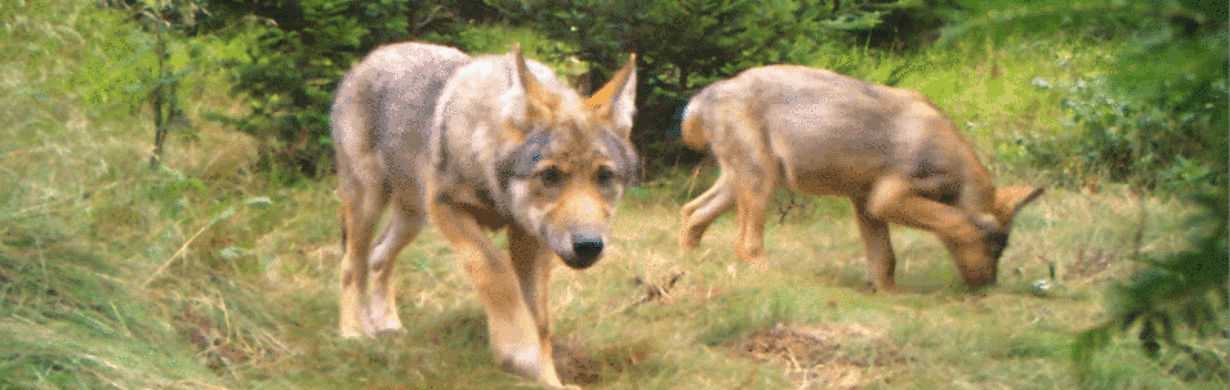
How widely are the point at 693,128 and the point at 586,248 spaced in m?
4.00

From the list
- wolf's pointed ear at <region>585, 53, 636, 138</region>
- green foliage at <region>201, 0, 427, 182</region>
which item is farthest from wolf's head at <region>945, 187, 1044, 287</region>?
green foliage at <region>201, 0, 427, 182</region>

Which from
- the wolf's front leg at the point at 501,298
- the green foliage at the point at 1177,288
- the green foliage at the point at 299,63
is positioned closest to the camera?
the green foliage at the point at 1177,288

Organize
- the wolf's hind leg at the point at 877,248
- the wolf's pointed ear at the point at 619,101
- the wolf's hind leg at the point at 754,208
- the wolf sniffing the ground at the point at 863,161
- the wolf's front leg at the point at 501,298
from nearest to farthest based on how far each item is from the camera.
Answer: the wolf's pointed ear at the point at 619,101, the wolf's front leg at the point at 501,298, the wolf sniffing the ground at the point at 863,161, the wolf's hind leg at the point at 877,248, the wolf's hind leg at the point at 754,208

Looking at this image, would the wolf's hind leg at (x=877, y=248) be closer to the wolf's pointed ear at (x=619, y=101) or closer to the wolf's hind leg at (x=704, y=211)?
the wolf's hind leg at (x=704, y=211)

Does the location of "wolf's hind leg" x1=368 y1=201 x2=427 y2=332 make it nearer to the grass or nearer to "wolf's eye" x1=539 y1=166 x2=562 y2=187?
the grass

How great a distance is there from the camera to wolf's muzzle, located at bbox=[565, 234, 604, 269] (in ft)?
12.0

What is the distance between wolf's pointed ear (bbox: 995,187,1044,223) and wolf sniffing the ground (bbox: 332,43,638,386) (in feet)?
11.3

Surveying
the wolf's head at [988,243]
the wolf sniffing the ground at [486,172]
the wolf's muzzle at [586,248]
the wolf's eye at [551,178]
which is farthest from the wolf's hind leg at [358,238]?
the wolf's head at [988,243]

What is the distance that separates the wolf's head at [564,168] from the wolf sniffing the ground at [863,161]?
10.3ft

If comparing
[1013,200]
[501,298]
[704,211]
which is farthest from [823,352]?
[704,211]

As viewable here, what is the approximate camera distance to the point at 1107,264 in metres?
6.36

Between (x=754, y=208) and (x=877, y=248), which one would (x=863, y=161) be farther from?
(x=754, y=208)

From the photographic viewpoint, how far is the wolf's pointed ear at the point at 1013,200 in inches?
263

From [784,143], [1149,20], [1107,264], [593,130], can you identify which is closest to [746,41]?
[784,143]
